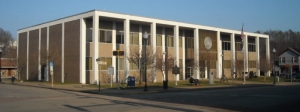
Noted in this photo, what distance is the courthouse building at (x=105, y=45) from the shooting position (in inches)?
1753

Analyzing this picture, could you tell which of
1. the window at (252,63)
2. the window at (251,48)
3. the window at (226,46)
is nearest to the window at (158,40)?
the window at (226,46)

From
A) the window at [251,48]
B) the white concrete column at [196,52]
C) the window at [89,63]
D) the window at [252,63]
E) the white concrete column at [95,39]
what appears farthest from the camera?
the window at [251,48]

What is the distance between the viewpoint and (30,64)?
56406 millimetres

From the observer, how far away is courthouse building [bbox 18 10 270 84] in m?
44.5

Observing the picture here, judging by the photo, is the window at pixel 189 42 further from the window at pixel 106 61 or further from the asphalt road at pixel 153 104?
the asphalt road at pixel 153 104

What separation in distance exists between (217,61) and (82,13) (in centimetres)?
2887

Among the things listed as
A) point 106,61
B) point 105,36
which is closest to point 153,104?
point 106,61

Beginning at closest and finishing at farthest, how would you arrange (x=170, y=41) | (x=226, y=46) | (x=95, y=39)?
(x=95, y=39)
(x=170, y=41)
(x=226, y=46)

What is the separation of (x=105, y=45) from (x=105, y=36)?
133cm

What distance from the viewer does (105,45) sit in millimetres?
46031

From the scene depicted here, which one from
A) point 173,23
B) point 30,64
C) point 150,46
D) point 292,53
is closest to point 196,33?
point 173,23

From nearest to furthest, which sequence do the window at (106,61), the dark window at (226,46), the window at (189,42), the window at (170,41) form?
1. the window at (106,61)
2. the window at (170,41)
3. the window at (189,42)
4. the dark window at (226,46)

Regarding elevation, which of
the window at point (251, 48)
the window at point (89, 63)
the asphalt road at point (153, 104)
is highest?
the window at point (251, 48)

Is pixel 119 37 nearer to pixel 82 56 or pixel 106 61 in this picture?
pixel 106 61
